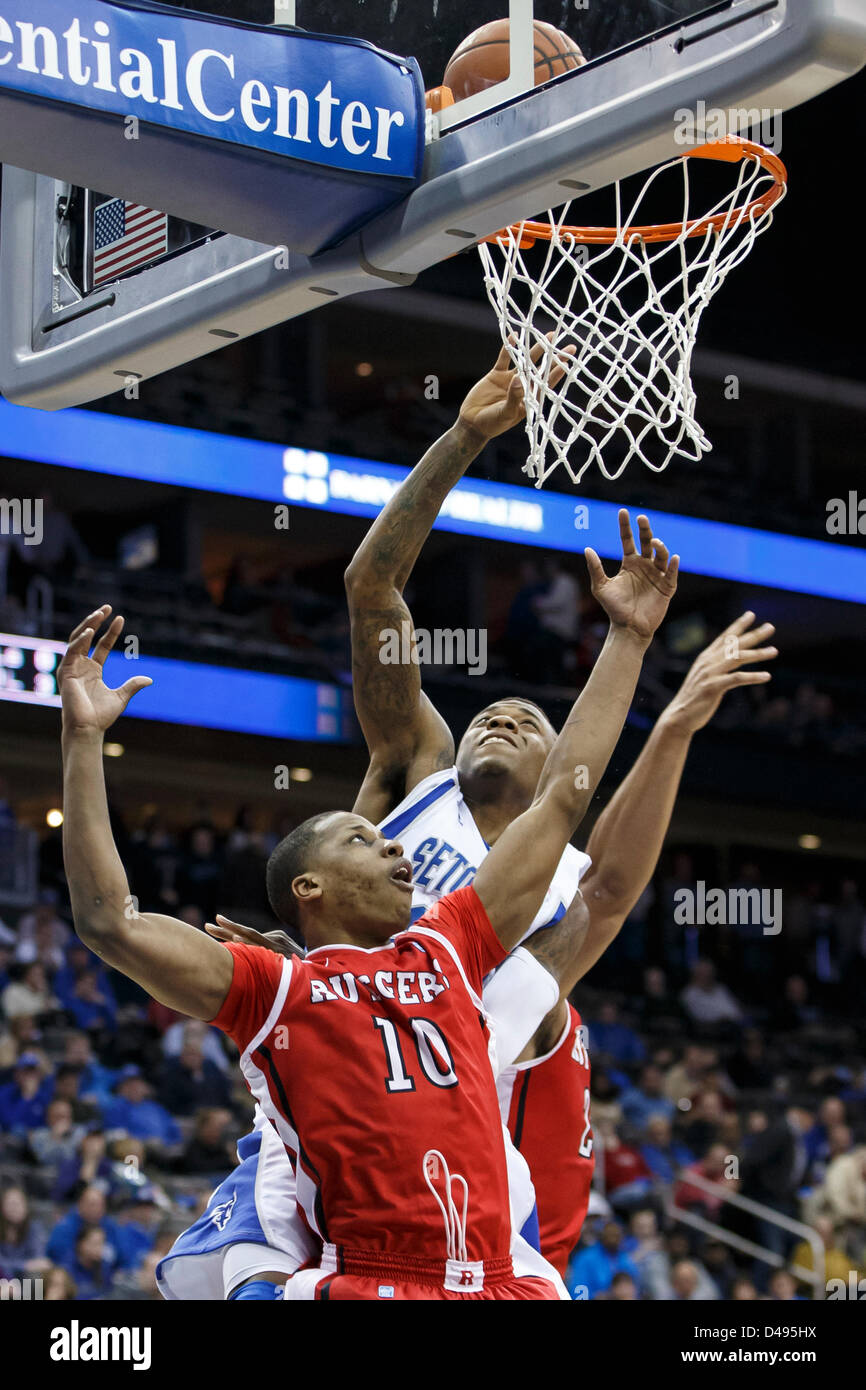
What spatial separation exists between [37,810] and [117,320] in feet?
39.3

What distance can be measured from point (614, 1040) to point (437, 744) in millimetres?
7755

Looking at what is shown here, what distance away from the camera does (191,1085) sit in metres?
9.34

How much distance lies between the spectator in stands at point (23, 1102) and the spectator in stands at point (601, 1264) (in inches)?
99.6

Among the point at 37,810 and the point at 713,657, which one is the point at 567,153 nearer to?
the point at 713,657

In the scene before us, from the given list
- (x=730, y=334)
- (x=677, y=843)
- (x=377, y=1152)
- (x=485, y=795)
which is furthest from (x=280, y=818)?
(x=377, y=1152)

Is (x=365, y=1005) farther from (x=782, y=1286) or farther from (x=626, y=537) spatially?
(x=782, y=1286)

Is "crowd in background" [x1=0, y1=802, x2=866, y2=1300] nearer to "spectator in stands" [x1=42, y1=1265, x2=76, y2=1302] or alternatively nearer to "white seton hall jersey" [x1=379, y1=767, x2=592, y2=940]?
"spectator in stands" [x1=42, y1=1265, x2=76, y2=1302]

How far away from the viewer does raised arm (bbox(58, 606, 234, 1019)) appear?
110 inches

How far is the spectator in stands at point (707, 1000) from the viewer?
485 inches

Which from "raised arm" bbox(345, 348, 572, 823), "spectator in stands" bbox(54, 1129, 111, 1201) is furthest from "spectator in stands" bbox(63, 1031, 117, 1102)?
"raised arm" bbox(345, 348, 572, 823)

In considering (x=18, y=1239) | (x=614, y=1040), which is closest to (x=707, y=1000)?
(x=614, y=1040)

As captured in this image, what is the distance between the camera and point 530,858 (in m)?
3.24

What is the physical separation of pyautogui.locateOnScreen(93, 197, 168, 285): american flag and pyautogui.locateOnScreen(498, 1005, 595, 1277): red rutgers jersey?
1762 mm

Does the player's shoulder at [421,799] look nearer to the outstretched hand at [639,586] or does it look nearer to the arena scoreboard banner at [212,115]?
the outstretched hand at [639,586]
